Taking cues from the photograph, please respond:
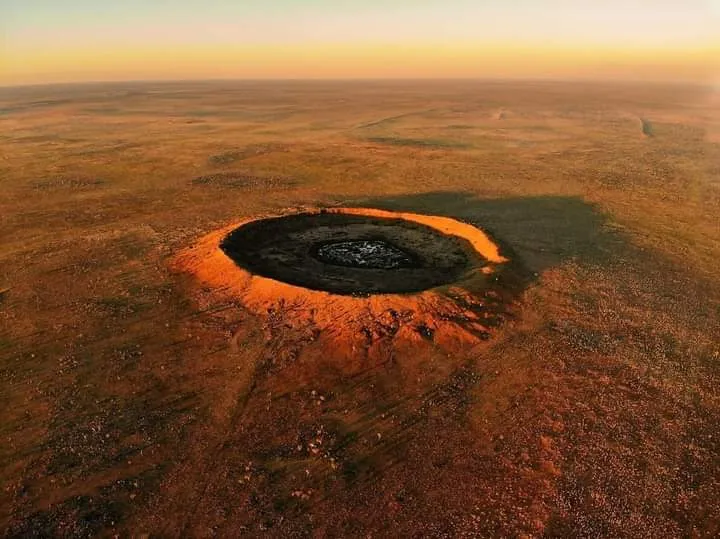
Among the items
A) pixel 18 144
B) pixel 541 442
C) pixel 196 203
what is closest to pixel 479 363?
pixel 541 442

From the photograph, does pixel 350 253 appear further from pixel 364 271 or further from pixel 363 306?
pixel 363 306

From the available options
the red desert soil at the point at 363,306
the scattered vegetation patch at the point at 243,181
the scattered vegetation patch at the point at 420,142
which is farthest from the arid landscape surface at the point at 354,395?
the scattered vegetation patch at the point at 420,142

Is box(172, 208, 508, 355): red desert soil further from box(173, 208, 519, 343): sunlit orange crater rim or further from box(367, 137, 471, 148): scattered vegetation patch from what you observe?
box(367, 137, 471, 148): scattered vegetation patch

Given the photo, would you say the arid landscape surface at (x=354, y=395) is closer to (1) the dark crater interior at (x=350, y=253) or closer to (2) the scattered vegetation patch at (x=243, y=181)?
(1) the dark crater interior at (x=350, y=253)

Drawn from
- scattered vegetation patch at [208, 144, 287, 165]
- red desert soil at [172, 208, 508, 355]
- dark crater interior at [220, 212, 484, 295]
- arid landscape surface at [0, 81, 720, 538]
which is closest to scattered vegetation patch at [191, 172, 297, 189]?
scattered vegetation patch at [208, 144, 287, 165]

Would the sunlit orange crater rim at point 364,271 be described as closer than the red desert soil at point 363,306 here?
No

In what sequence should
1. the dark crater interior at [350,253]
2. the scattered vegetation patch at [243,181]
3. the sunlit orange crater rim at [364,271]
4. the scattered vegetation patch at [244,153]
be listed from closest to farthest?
the sunlit orange crater rim at [364,271] < the dark crater interior at [350,253] < the scattered vegetation patch at [243,181] < the scattered vegetation patch at [244,153]
